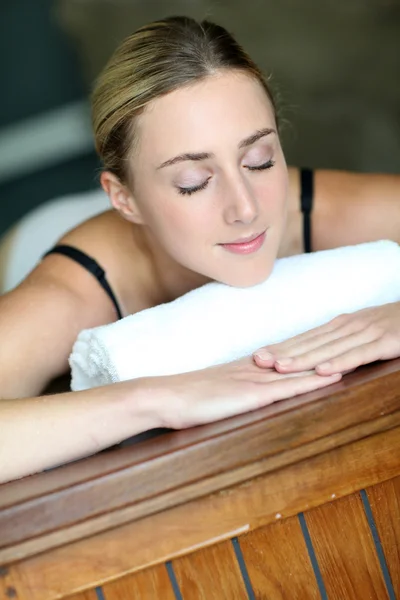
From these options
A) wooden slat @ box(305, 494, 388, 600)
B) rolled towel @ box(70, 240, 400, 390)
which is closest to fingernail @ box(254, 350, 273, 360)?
rolled towel @ box(70, 240, 400, 390)

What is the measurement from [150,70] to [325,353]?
21.7 inches

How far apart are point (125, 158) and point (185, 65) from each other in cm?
19

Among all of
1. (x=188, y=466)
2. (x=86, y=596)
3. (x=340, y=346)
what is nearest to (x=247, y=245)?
(x=340, y=346)

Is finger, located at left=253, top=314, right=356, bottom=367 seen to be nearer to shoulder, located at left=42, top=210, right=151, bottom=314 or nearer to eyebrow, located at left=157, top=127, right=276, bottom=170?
eyebrow, located at left=157, top=127, right=276, bottom=170

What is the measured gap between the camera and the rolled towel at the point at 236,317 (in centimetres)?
127

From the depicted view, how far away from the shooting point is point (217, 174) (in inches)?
52.4

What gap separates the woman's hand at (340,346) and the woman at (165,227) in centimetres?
1

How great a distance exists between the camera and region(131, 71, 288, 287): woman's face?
1321 millimetres

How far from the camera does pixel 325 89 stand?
144 inches

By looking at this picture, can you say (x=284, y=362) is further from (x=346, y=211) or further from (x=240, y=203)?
(x=346, y=211)

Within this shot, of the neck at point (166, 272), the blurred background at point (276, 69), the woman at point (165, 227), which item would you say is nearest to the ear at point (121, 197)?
the woman at point (165, 227)

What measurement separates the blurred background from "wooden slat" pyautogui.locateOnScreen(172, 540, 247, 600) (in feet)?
8.21

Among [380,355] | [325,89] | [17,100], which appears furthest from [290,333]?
[17,100]

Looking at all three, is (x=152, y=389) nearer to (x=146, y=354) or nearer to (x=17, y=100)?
(x=146, y=354)
